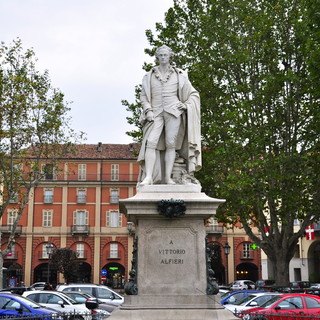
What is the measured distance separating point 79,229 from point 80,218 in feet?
4.95

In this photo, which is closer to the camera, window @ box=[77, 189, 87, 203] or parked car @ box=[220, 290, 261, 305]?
parked car @ box=[220, 290, 261, 305]

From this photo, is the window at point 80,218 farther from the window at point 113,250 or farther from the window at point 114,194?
the window at point 113,250

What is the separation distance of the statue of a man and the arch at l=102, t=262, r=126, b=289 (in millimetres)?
52297

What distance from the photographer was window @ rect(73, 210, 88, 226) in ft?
203

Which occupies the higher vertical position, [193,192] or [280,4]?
[280,4]

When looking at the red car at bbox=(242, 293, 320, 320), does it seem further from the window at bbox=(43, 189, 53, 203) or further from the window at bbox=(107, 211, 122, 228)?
the window at bbox=(43, 189, 53, 203)

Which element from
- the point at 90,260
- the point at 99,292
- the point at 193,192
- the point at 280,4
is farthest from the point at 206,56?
the point at 90,260

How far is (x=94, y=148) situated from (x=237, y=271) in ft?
75.6

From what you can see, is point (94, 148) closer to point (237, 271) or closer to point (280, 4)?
point (237, 271)

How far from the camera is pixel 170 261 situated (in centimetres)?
882

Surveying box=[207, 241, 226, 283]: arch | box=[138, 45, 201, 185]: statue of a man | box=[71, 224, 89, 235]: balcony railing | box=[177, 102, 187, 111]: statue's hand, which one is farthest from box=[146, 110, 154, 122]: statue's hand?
box=[71, 224, 89, 235]: balcony railing

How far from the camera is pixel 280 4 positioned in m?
24.6

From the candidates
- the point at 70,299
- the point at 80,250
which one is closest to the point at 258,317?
the point at 70,299

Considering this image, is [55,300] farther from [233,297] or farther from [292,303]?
[292,303]
